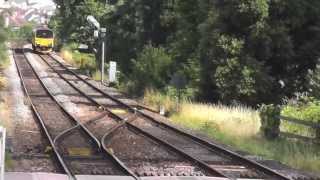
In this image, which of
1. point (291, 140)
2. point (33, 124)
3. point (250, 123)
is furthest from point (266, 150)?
point (33, 124)

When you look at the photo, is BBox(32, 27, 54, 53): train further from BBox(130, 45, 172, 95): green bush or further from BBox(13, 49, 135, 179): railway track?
BBox(13, 49, 135, 179): railway track

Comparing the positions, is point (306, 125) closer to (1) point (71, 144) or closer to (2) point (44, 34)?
(1) point (71, 144)

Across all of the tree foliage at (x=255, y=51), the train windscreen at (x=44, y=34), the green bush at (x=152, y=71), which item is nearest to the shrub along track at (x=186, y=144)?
the tree foliage at (x=255, y=51)

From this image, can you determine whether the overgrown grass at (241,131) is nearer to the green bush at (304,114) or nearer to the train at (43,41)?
the green bush at (304,114)

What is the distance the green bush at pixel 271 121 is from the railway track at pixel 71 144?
180 inches

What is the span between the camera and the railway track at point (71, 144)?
504 inches

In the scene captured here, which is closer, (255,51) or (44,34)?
(255,51)

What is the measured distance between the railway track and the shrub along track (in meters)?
0.62

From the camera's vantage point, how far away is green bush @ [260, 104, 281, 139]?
18223 mm

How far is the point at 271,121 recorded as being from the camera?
18.4 m

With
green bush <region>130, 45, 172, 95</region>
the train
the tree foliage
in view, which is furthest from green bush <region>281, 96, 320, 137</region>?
the train

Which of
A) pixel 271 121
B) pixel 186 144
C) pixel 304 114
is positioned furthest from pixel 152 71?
pixel 186 144

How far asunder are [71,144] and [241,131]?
551 centimetres

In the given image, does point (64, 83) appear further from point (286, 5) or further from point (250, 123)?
point (250, 123)
